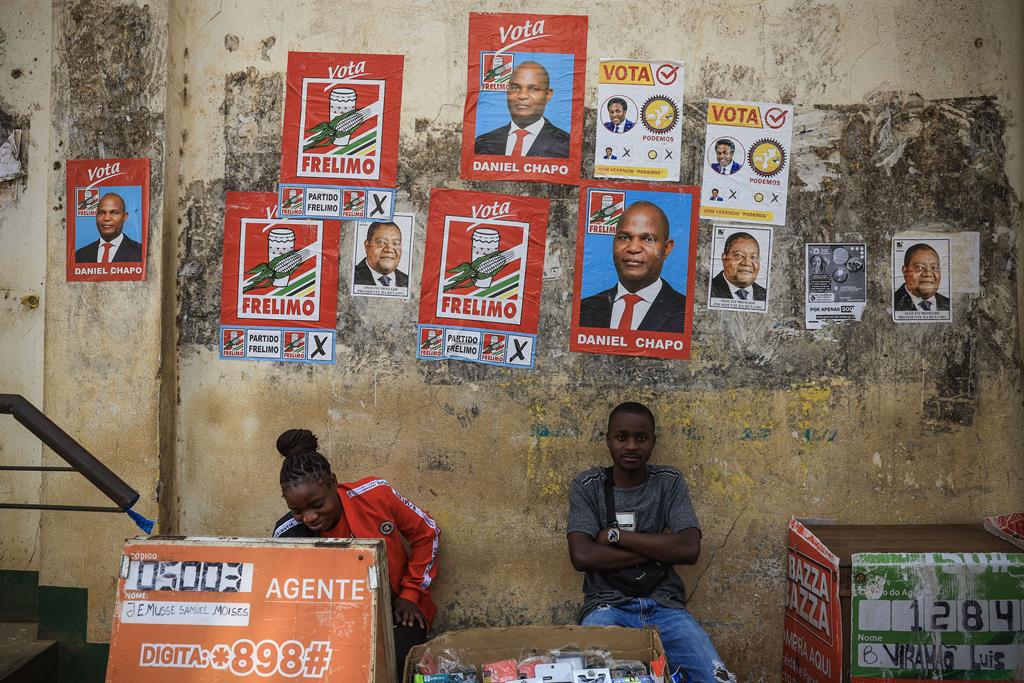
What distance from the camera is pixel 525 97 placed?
378 cm

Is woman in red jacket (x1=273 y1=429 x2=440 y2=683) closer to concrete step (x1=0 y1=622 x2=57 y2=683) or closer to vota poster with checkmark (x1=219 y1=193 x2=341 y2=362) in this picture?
vota poster with checkmark (x1=219 y1=193 x2=341 y2=362)

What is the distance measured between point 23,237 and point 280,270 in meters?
1.32

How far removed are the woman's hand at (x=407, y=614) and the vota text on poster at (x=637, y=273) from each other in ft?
4.48

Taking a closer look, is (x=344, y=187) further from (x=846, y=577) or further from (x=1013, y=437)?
(x=1013, y=437)

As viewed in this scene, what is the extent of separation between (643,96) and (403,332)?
159 cm

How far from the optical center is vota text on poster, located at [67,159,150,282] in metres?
3.68

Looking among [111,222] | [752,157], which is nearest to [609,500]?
[752,157]

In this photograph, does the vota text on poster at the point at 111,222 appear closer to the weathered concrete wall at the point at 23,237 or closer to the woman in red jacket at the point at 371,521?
A: the weathered concrete wall at the point at 23,237

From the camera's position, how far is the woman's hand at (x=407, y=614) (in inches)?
127

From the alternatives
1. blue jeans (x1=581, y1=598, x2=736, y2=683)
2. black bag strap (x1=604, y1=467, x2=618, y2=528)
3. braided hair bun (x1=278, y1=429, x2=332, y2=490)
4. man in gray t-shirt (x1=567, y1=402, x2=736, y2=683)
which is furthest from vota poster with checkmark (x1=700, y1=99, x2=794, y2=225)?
braided hair bun (x1=278, y1=429, x2=332, y2=490)

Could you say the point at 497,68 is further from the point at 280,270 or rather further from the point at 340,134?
the point at 280,270

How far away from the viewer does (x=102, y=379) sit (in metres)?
3.65

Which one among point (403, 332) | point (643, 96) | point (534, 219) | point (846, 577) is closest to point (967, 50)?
point (643, 96)

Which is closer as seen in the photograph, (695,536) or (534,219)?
(695,536)
